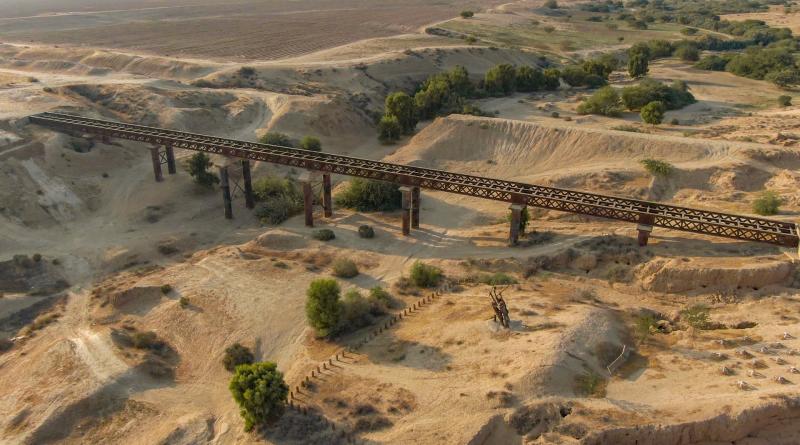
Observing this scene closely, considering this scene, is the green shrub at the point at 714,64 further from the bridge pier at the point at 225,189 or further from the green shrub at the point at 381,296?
the green shrub at the point at 381,296

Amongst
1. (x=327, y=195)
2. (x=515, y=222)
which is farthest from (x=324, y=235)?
(x=515, y=222)

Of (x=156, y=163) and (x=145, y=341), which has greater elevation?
(x=156, y=163)

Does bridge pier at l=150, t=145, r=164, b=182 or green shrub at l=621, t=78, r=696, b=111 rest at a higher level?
green shrub at l=621, t=78, r=696, b=111

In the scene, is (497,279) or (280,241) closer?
(497,279)

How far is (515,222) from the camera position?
38531 millimetres

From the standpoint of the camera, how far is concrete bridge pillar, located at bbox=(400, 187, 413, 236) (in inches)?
1614

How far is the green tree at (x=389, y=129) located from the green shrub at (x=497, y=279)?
33.5 meters

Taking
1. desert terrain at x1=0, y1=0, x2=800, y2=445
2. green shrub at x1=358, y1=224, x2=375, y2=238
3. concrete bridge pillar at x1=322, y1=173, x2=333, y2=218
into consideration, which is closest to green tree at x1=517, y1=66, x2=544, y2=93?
desert terrain at x1=0, y1=0, x2=800, y2=445

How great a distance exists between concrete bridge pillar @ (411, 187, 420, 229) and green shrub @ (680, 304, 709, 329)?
19648 millimetres

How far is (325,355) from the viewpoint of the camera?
28172 millimetres

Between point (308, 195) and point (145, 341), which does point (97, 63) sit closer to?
point (308, 195)

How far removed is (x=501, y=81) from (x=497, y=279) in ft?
184

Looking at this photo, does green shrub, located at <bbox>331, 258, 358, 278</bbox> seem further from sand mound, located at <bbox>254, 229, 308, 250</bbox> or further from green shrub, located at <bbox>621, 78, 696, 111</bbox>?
green shrub, located at <bbox>621, 78, 696, 111</bbox>

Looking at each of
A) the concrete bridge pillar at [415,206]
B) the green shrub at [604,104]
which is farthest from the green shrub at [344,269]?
the green shrub at [604,104]
